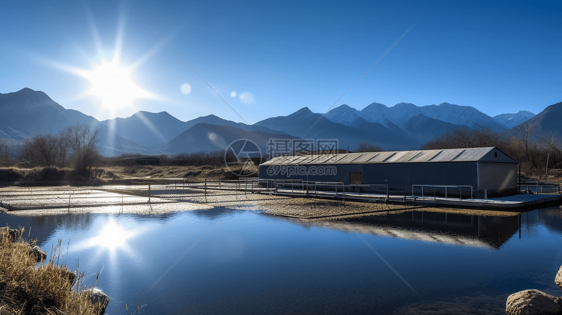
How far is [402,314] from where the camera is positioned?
5.66m

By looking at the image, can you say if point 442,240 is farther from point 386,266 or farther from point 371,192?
point 371,192

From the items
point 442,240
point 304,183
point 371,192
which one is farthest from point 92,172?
point 442,240

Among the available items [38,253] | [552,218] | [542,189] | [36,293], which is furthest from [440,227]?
[542,189]

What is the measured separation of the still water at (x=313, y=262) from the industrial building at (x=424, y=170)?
287 inches

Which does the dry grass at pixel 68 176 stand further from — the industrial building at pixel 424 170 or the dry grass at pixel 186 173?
the industrial building at pixel 424 170

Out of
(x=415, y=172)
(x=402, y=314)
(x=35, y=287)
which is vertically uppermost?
(x=415, y=172)

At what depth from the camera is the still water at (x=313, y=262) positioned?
6.24 metres

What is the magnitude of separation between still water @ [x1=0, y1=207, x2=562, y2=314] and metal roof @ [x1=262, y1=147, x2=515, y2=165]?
8.09 meters

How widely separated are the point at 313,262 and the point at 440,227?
6.98 metres

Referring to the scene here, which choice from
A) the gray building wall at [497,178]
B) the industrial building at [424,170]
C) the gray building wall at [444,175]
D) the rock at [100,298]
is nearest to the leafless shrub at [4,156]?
the industrial building at [424,170]

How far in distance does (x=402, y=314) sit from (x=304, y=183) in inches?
1041

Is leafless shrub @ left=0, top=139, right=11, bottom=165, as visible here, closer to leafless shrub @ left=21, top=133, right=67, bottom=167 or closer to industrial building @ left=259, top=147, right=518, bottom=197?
leafless shrub @ left=21, top=133, right=67, bottom=167

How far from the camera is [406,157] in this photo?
26.0m

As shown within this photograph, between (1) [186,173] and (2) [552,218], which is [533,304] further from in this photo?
(1) [186,173]
